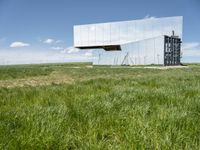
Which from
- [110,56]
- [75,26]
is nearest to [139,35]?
[110,56]

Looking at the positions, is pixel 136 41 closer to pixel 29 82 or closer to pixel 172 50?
pixel 172 50

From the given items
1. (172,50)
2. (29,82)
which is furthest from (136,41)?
(29,82)

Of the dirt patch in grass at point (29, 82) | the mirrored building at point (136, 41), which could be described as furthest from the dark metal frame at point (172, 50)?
the dirt patch in grass at point (29, 82)

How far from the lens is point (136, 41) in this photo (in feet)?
229

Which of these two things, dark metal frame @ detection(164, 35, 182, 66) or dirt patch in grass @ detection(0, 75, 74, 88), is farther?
dark metal frame @ detection(164, 35, 182, 66)

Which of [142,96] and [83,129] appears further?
[142,96]

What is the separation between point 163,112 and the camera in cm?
458

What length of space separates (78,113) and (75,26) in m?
84.9

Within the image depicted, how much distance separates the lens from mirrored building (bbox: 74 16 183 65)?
219 feet

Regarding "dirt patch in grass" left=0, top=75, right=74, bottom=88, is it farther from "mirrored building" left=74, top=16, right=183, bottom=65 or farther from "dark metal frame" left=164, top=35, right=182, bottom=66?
"dark metal frame" left=164, top=35, right=182, bottom=66

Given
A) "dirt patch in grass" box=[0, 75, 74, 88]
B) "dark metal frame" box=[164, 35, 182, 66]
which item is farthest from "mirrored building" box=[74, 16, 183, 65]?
"dirt patch in grass" box=[0, 75, 74, 88]

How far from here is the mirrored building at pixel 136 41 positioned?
219ft

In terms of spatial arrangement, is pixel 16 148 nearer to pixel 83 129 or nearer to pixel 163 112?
pixel 83 129

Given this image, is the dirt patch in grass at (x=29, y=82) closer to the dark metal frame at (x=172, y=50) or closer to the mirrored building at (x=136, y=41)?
the mirrored building at (x=136, y=41)
